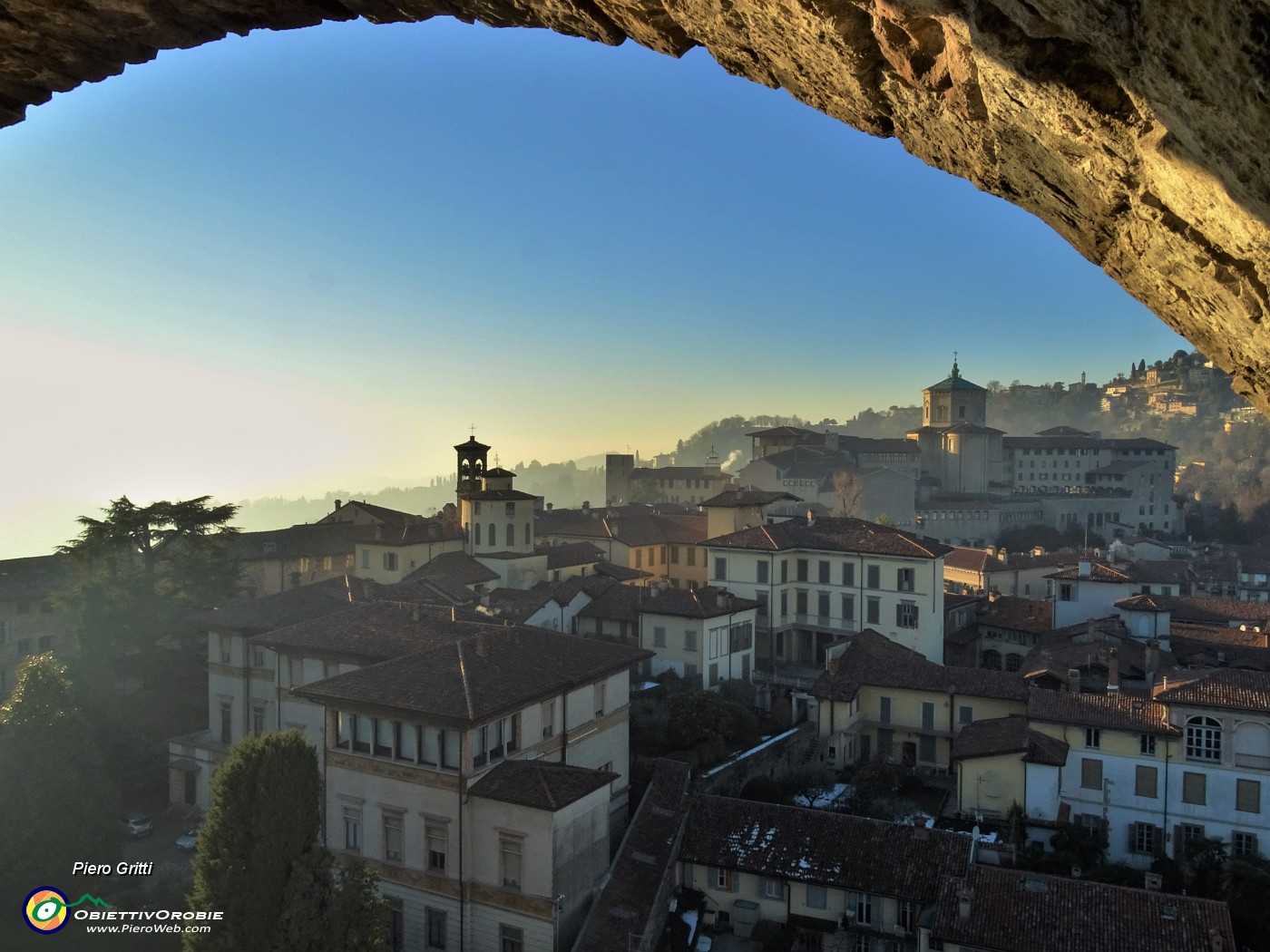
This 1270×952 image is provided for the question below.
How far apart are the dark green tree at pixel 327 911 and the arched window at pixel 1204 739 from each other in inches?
684

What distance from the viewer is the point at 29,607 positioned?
35.8 m

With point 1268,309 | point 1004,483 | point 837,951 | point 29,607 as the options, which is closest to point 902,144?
point 1268,309

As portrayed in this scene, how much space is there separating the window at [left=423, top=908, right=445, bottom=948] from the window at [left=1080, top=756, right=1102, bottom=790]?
Result: 14.6m

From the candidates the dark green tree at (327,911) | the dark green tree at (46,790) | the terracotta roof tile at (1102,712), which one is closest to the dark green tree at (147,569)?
the dark green tree at (46,790)

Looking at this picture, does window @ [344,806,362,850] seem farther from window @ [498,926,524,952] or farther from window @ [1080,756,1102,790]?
window @ [1080,756,1102,790]

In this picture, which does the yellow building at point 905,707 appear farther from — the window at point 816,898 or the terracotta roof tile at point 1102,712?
the window at point 816,898

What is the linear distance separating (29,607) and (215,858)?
26.5m

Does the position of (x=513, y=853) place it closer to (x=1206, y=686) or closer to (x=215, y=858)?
(x=215, y=858)

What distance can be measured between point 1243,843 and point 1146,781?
82.8 inches

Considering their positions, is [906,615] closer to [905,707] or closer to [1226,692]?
[905,707]

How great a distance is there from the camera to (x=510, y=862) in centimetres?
1662

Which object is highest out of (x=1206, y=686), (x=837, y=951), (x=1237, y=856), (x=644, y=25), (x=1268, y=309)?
(x=644, y=25)

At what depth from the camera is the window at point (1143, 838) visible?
814 inches

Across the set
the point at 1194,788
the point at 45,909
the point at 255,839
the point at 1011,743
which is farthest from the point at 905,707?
the point at 45,909
